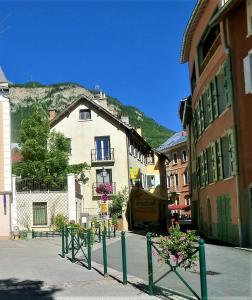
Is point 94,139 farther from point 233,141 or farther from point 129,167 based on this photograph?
point 233,141

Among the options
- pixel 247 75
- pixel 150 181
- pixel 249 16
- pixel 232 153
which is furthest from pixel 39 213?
pixel 249 16

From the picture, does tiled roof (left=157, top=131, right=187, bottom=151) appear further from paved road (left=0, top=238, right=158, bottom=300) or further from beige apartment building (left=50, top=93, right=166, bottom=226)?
paved road (left=0, top=238, right=158, bottom=300)

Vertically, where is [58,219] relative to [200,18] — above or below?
below

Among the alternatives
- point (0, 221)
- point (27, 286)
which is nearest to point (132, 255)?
point (27, 286)

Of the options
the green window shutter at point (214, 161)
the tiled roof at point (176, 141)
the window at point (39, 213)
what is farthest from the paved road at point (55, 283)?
the tiled roof at point (176, 141)

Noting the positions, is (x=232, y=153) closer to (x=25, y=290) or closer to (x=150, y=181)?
(x=25, y=290)

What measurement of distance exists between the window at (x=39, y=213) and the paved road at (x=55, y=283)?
2018 cm

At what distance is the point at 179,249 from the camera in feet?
27.4

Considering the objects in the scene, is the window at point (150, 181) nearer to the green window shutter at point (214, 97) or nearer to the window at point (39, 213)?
the window at point (39, 213)

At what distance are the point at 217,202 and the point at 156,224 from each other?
23.7 metres

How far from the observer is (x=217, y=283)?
1023cm

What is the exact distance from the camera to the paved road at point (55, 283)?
9375 millimetres

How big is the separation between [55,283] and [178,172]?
201 feet

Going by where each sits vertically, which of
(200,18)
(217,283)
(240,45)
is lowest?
(217,283)
